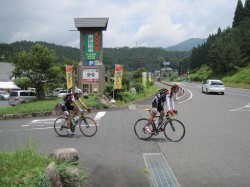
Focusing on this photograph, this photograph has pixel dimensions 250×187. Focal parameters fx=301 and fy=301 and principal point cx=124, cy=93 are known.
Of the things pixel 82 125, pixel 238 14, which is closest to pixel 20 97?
pixel 82 125

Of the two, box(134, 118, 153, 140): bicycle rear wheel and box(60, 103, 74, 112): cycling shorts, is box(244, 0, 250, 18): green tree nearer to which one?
box(134, 118, 153, 140): bicycle rear wheel

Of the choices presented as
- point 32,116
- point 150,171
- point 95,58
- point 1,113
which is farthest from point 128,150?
point 95,58

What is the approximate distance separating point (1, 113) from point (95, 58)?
9.20 m

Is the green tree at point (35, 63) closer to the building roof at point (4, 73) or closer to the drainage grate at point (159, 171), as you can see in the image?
the drainage grate at point (159, 171)

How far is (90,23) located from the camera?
79.3 ft

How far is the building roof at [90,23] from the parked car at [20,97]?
9.95 m

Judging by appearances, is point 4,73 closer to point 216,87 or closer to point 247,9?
point 216,87

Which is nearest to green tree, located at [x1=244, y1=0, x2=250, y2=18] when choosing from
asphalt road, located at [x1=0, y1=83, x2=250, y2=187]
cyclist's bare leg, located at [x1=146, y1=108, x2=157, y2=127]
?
asphalt road, located at [x1=0, y1=83, x2=250, y2=187]

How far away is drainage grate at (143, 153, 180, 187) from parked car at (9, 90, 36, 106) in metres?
24.4

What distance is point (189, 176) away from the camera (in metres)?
5.63

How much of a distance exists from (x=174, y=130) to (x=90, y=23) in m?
17.2

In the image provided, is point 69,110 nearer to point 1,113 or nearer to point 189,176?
point 189,176

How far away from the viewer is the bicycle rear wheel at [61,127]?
10320mm

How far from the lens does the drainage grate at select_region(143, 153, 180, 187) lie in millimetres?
5338
